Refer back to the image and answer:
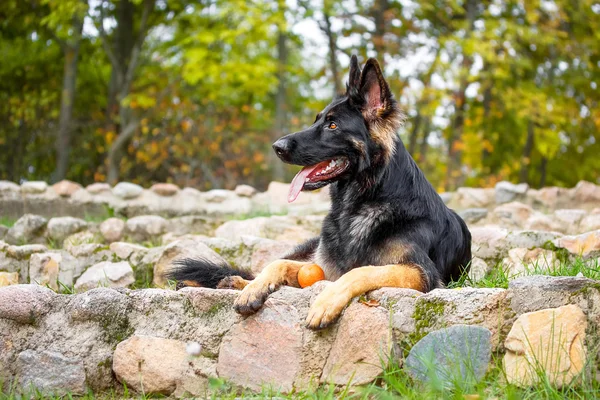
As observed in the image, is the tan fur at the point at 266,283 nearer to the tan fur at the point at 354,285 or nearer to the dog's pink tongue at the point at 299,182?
the tan fur at the point at 354,285

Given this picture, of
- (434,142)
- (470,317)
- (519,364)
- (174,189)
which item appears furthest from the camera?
(434,142)

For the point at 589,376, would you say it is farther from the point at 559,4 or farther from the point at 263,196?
the point at 559,4

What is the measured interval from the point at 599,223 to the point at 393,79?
9.08m

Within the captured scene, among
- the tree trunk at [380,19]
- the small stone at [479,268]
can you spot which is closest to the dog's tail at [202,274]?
Answer: the small stone at [479,268]

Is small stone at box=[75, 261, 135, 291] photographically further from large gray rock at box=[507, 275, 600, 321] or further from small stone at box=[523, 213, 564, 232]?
small stone at box=[523, 213, 564, 232]

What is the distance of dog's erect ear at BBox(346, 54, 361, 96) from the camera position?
157 inches

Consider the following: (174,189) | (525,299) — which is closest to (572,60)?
(174,189)

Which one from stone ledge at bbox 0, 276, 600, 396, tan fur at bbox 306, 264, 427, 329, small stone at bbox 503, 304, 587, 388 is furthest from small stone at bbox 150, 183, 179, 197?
small stone at bbox 503, 304, 587, 388

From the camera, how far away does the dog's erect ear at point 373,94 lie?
13.1 ft

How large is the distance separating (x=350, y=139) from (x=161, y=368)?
1.86 m

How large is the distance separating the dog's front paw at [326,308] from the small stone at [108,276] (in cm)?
242

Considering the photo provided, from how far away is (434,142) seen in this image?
26.2 m

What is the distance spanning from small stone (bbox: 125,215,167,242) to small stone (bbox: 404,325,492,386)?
15.9 feet

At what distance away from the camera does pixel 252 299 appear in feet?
10.8
